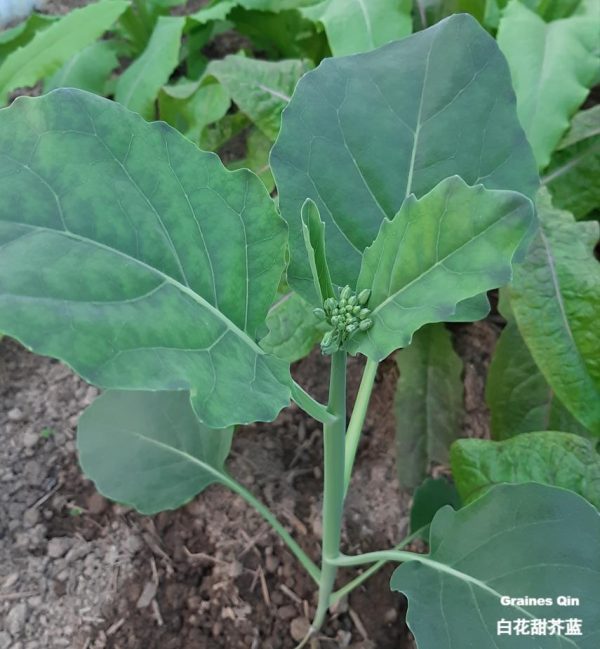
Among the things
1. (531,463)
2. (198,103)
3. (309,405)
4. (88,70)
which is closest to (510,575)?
(531,463)

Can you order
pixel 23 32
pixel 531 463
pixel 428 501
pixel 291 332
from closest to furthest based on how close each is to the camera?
pixel 531 463 < pixel 428 501 < pixel 291 332 < pixel 23 32

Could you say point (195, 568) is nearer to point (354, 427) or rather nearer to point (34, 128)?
point (354, 427)

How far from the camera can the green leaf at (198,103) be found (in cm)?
143

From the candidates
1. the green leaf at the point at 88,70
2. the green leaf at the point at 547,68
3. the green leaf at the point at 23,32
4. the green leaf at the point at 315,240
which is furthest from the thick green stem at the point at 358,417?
the green leaf at the point at 23,32

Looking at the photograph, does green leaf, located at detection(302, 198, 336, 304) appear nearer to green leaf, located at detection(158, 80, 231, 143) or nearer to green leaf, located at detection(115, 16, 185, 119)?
green leaf, located at detection(158, 80, 231, 143)

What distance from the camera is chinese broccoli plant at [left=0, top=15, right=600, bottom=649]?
562 millimetres

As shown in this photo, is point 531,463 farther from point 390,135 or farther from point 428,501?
point 390,135

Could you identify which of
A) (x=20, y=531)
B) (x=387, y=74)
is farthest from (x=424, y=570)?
(x=20, y=531)

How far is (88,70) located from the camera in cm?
164

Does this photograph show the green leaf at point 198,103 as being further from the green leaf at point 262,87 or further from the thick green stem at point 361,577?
the thick green stem at point 361,577

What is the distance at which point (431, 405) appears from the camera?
4.24ft

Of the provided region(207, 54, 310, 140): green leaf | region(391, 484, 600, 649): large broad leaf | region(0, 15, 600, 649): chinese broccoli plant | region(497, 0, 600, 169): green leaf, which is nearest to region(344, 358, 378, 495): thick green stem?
region(0, 15, 600, 649): chinese broccoli plant

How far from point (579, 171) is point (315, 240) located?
0.93m

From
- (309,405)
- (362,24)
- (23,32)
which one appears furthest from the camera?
(23,32)
